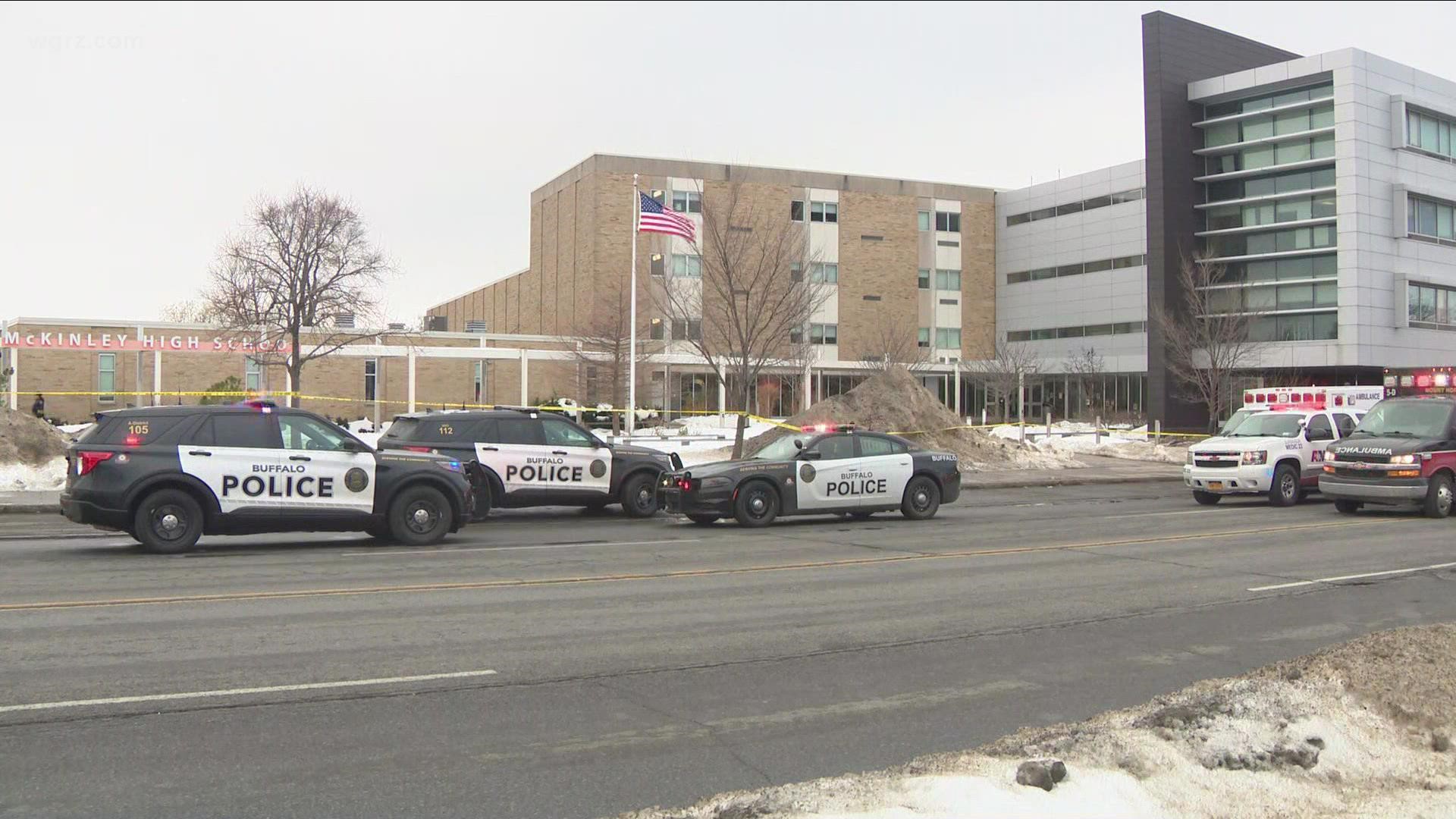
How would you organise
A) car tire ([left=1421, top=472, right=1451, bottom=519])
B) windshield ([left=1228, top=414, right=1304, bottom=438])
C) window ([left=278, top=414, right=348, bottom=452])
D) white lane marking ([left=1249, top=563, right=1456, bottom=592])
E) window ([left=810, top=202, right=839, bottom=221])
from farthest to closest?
window ([left=810, top=202, right=839, bottom=221])
windshield ([left=1228, top=414, right=1304, bottom=438])
car tire ([left=1421, top=472, right=1451, bottom=519])
window ([left=278, top=414, right=348, bottom=452])
white lane marking ([left=1249, top=563, right=1456, bottom=592])

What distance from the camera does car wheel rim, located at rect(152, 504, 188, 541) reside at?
13227 mm

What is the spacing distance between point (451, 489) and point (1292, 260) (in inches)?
2339

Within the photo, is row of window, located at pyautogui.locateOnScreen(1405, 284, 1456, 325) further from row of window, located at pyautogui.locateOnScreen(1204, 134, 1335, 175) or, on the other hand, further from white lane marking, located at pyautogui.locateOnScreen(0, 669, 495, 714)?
white lane marking, located at pyautogui.locateOnScreen(0, 669, 495, 714)

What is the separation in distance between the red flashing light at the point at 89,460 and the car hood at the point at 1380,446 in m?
18.7

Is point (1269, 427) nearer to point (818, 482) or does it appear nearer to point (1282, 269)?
point (818, 482)

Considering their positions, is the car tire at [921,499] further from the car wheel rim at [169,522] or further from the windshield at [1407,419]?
the car wheel rim at [169,522]

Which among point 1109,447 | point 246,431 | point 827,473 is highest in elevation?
point 246,431

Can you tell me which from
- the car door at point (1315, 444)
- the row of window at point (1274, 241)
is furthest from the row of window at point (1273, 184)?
the car door at point (1315, 444)

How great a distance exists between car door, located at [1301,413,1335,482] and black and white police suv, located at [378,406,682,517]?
40.7 ft

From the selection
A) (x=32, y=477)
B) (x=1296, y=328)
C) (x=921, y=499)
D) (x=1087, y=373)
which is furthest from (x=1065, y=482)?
(x=1087, y=373)

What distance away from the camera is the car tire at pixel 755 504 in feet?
56.8

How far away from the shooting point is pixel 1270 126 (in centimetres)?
6284

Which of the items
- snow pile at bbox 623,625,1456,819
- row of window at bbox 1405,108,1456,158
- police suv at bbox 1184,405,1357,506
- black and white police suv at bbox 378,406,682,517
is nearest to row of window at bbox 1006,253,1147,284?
row of window at bbox 1405,108,1456,158

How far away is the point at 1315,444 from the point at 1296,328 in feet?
147
